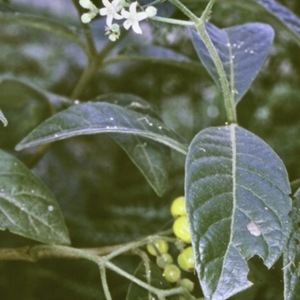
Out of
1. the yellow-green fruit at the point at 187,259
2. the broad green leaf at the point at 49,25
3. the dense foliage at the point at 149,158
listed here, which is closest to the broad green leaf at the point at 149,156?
the dense foliage at the point at 149,158

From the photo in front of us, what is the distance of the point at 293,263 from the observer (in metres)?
0.53

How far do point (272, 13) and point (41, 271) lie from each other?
63cm

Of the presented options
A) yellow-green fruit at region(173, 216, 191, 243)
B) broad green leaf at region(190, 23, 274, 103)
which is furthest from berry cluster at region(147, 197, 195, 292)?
broad green leaf at region(190, 23, 274, 103)

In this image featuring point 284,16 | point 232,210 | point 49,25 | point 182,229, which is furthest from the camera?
point 49,25

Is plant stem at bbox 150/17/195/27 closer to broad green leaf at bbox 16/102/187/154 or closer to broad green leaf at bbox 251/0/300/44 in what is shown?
broad green leaf at bbox 16/102/187/154

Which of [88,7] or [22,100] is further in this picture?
[22,100]

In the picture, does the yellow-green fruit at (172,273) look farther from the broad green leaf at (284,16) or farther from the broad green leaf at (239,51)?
the broad green leaf at (284,16)

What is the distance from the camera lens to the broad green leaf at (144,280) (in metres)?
0.64

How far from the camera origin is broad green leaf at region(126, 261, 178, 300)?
0.64 m

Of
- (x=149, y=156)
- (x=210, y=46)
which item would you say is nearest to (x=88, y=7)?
(x=210, y=46)

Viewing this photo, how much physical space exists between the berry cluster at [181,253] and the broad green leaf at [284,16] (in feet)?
1.27

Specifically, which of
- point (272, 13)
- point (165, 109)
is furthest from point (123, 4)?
point (165, 109)

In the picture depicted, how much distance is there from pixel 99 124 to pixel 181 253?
0.68 feet

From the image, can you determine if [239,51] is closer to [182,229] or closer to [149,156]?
[149,156]
